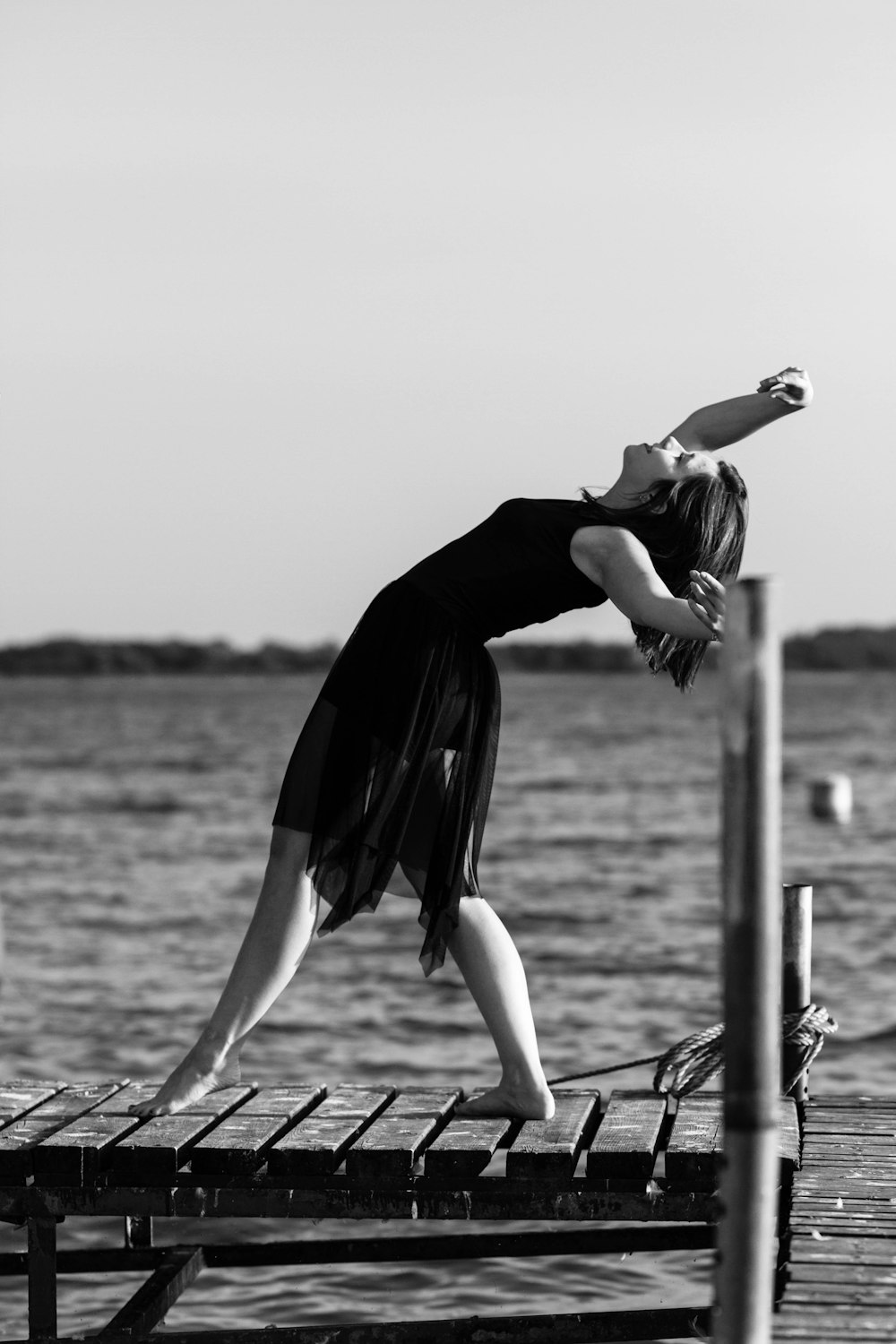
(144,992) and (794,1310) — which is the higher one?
(794,1310)

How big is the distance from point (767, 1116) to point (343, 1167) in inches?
73.2

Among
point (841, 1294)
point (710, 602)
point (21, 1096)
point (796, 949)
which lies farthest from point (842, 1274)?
point (21, 1096)

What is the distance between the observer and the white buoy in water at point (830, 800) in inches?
1284

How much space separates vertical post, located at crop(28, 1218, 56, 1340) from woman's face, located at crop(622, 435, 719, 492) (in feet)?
8.29

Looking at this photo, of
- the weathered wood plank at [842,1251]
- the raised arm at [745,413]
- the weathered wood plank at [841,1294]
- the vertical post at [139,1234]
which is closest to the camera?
the weathered wood plank at [841,1294]

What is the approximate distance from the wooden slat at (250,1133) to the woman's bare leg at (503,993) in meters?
0.64

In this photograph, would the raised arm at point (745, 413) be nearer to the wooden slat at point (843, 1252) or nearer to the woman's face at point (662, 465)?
the woman's face at point (662, 465)

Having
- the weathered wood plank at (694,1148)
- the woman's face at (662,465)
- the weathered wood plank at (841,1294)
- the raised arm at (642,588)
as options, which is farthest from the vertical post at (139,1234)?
the woman's face at (662,465)

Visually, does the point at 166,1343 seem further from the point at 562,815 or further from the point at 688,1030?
the point at 562,815

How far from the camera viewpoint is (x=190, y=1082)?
16.6 ft

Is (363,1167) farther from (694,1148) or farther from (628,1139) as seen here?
(694,1148)

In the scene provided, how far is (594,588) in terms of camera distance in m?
4.68

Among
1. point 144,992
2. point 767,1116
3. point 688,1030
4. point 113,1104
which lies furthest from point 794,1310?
point 144,992

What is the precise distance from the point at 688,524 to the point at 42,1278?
2798 millimetres
